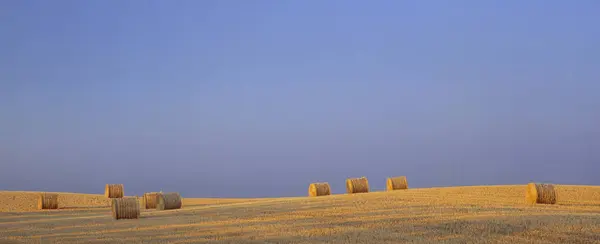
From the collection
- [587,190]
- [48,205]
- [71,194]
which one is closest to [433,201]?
[587,190]

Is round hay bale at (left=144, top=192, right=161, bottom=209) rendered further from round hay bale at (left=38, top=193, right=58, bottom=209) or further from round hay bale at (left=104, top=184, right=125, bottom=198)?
round hay bale at (left=104, top=184, right=125, bottom=198)

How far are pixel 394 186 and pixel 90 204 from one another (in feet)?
50.5

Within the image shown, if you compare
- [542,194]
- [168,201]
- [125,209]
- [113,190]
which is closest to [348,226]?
[125,209]

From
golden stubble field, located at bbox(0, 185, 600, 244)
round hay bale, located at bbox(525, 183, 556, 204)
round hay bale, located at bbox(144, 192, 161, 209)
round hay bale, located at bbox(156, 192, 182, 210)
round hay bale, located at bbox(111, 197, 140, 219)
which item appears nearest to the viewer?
golden stubble field, located at bbox(0, 185, 600, 244)

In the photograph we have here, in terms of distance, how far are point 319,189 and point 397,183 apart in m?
3.53

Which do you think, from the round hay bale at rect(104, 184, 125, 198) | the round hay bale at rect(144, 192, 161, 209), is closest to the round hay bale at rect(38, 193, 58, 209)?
the round hay bale at rect(104, 184, 125, 198)

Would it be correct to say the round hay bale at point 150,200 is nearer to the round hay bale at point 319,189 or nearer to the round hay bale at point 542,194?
the round hay bale at point 319,189

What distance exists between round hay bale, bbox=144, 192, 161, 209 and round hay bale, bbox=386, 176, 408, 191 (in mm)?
10109

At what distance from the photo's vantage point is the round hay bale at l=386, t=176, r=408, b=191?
97.1ft

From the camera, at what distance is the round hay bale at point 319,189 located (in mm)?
29172

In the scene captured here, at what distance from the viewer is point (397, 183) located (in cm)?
2975

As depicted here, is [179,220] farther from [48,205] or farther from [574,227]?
Answer: [48,205]

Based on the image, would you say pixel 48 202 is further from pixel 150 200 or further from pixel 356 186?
pixel 356 186

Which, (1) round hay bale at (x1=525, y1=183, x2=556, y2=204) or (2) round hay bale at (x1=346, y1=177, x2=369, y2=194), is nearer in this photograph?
(1) round hay bale at (x1=525, y1=183, x2=556, y2=204)
